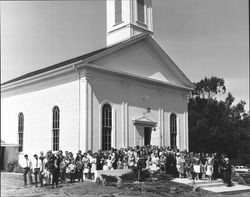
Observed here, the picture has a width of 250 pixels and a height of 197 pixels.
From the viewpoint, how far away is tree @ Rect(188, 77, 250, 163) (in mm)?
29906

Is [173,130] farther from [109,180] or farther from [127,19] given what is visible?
[109,180]

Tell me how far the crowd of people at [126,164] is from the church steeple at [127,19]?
327 inches

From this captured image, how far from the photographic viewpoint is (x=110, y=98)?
69.2 feet

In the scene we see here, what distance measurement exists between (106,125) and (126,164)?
141 inches

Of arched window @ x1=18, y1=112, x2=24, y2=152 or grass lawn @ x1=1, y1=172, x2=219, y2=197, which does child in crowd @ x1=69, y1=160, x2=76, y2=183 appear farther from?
arched window @ x1=18, y1=112, x2=24, y2=152

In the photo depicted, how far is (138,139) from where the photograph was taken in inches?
880

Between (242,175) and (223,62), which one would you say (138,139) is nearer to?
(242,175)

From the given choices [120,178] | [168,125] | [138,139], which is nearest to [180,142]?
[168,125]

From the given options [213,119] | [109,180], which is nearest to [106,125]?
[109,180]

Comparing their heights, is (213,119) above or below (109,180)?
above

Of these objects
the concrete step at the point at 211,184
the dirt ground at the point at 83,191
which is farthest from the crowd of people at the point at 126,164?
the dirt ground at the point at 83,191

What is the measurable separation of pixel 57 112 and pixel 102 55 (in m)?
4.00

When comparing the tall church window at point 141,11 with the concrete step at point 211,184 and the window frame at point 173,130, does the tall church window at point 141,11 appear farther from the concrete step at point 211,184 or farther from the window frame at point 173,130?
the concrete step at point 211,184

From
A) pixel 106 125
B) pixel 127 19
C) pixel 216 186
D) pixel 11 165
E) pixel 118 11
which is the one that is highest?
pixel 118 11
